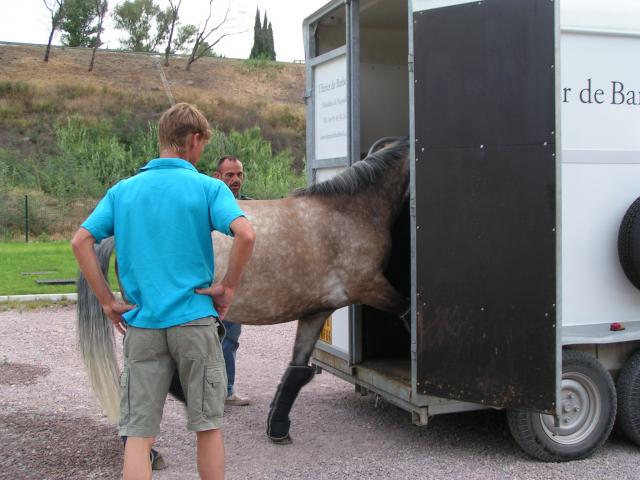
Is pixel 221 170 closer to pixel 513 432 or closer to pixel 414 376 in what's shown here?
pixel 414 376

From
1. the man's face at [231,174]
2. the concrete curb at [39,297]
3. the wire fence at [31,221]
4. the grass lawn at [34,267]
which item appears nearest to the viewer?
the man's face at [231,174]

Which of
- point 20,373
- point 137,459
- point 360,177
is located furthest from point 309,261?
point 20,373

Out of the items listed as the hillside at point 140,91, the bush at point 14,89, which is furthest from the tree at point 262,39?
the bush at point 14,89

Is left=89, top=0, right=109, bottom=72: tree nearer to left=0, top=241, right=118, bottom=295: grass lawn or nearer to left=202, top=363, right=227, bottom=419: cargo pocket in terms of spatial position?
left=0, top=241, right=118, bottom=295: grass lawn

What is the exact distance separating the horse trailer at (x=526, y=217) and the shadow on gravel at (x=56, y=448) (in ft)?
5.77

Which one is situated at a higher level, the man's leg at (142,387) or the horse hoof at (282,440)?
the man's leg at (142,387)

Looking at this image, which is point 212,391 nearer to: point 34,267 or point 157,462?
point 157,462

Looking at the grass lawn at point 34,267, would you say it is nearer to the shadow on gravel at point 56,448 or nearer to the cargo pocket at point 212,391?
the shadow on gravel at point 56,448

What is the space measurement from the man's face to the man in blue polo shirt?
7.95ft

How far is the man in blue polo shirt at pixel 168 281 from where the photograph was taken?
3.02 meters

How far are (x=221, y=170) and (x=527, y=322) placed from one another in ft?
8.64

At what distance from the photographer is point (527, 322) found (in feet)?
12.9

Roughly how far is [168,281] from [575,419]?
2.76 metres

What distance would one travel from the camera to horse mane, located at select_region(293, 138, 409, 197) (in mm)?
4719
